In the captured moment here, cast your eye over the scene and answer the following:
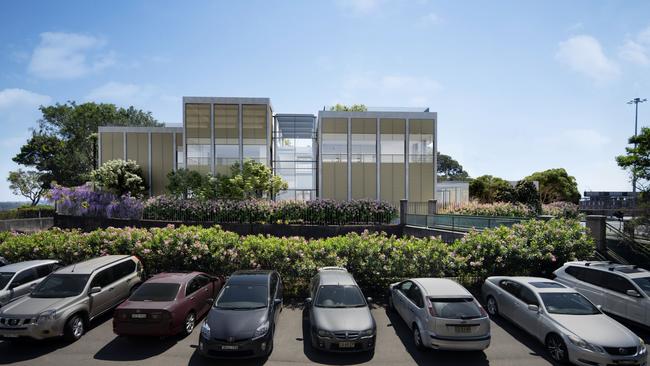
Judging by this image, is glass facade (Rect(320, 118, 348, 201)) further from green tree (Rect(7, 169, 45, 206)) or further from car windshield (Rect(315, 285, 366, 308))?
green tree (Rect(7, 169, 45, 206))

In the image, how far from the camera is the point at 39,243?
Result: 13.4 m

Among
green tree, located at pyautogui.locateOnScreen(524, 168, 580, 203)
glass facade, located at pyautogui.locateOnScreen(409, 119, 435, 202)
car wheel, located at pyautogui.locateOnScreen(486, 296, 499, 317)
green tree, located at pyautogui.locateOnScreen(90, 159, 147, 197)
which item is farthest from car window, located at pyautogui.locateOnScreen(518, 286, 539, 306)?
green tree, located at pyautogui.locateOnScreen(524, 168, 580, 203)

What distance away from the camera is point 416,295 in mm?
8305

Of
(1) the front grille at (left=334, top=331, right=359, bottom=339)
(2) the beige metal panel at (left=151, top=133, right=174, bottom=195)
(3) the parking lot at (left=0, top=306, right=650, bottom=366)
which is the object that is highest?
(2) the beige metal panel at (left=151, top=133, right=174, bottom=195)

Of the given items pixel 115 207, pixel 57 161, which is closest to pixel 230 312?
pixel 115 207

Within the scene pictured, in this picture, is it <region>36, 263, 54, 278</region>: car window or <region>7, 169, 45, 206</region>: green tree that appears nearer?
<region>36, 263, 54, 278</region>: car window

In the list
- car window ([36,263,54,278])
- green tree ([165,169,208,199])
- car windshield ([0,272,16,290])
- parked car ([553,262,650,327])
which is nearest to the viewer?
parked car ([553,262,650,327])

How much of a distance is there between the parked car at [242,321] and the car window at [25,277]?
6.89m

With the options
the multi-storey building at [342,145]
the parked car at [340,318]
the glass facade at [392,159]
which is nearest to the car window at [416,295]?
the parked car at [340,318]

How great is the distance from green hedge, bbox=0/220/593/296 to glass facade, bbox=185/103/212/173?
17.5 meters

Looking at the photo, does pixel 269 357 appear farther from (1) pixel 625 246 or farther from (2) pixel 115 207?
(2) pixel 115 207

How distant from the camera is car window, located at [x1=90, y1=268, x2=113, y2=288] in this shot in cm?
902

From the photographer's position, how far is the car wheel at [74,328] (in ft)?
25.9

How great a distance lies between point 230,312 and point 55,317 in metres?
4.20
